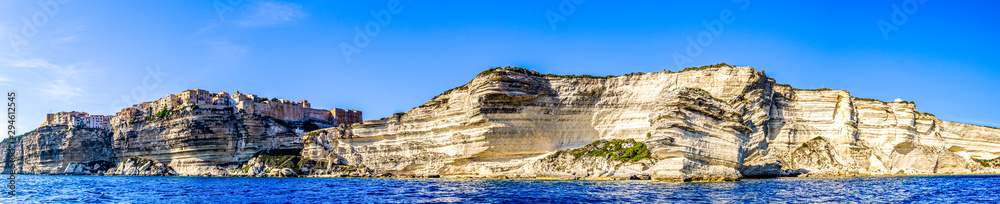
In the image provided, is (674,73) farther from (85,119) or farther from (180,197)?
(85,119)

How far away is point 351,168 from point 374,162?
268cm

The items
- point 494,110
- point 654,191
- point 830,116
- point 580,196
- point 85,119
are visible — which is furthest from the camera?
point 85,119

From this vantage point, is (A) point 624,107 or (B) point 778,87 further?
(B) point 778,87

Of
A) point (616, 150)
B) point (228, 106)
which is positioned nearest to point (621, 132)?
point (616, 150)

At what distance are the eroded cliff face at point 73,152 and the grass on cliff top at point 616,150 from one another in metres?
67.1

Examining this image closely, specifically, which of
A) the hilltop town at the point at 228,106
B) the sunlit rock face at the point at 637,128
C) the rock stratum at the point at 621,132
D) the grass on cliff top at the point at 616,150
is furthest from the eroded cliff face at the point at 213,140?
the grass on cliff top at the point at 616,150

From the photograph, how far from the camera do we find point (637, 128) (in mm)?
62906

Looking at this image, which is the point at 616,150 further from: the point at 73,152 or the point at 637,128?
the point at 73,152

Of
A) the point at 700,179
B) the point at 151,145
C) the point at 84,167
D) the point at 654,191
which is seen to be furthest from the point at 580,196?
the point at 84,167

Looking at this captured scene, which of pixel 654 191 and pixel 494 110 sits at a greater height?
pixel 494 110

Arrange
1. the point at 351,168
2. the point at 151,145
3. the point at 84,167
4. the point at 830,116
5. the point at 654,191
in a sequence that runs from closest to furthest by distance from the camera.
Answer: the point at 654,191 < the point at 830,116 < the point at 351,168 < the point at 151,145 < the point at 84,167

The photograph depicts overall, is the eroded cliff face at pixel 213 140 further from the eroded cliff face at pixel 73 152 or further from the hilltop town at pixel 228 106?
the eroded cliff face at pixel 73 152

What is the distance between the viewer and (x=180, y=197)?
116 ft

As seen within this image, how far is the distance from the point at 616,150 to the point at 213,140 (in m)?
49.2
